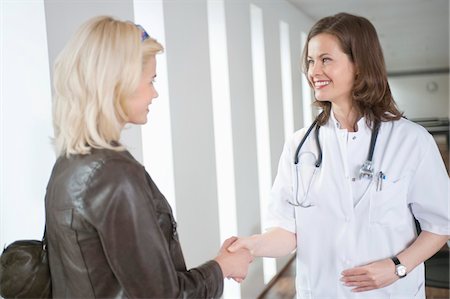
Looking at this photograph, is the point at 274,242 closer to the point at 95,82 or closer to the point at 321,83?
the point at 321,83

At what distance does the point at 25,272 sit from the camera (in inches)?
40.3

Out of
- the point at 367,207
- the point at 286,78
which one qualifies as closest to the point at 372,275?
the point at 367,207

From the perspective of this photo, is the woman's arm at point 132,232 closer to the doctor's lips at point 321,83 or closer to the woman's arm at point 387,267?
the woman's arm at point 387,267

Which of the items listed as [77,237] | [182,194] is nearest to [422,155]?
[77,237]

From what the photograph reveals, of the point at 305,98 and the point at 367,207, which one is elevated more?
the point at 305,98

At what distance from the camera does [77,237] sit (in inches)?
36.2

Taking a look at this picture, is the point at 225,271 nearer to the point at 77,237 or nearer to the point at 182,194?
the point at 77,237

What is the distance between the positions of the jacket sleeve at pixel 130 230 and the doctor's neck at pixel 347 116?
0.88m

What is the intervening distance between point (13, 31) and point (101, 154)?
78cm

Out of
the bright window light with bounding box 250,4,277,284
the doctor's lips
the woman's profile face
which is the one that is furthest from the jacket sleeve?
the bright window light with bounding box 250,4,277,284

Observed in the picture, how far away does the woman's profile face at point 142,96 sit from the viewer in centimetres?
101

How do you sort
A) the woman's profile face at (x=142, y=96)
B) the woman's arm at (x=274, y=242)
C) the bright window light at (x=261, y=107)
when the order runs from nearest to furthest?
the woman's profile face at (x=142, y=96) < the woman's arm at (x=274, y=242) < the bright window light at (x=261, y=107)

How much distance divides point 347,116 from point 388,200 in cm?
33

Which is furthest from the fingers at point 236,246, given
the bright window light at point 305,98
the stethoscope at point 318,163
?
the bright window light at point 305,98
